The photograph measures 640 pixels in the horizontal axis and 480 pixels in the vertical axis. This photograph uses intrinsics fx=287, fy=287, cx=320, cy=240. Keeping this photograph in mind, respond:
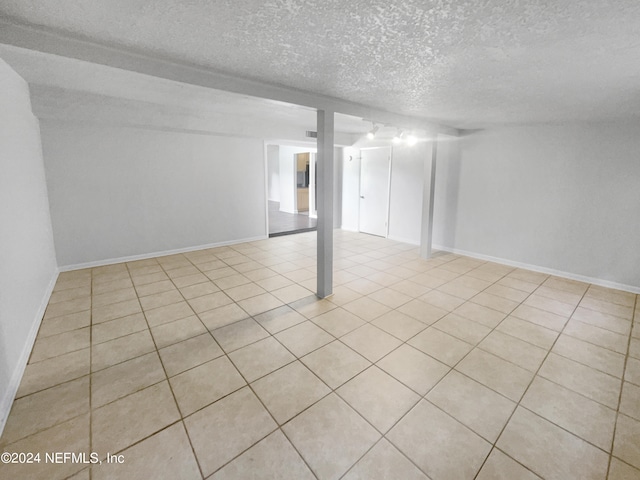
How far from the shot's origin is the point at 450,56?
199cm

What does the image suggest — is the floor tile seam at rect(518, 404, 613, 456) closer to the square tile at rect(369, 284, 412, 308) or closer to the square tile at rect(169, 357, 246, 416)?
the square tile at rect(369, 284, 412, 308)

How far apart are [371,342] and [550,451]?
52.2 inches

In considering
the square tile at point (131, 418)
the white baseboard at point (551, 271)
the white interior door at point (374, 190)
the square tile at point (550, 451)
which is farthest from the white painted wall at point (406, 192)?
the square tile at point (131, 418)

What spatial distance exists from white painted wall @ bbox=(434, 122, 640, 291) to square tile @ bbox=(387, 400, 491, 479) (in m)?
3.85

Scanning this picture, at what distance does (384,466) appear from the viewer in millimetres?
1513

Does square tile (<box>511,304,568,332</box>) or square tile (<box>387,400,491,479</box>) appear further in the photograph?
square tile (<box>511,304,568,332</box>)

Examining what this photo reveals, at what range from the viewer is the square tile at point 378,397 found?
181 centimetres

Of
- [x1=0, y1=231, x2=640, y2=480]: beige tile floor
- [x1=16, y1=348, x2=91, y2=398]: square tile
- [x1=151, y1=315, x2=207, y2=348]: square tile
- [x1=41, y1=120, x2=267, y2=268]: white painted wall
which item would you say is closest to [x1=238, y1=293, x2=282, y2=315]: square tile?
[x1=0, y1=231, x2=640, y2=480]: beige tile floor

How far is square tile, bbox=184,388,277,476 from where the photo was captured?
1.56 m

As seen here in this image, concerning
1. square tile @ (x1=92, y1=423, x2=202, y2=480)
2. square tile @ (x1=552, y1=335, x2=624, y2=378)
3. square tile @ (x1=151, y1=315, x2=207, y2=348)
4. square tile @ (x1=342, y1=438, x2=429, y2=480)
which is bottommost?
square tile @ (x1=342, y1=438, x2=429, y2=480)

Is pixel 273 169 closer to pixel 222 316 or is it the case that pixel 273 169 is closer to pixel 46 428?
pixel 222 316

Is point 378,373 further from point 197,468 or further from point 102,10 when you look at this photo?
point 102,10

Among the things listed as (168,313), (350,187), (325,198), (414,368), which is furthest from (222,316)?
(350,187)

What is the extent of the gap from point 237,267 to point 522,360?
12.5 feet
